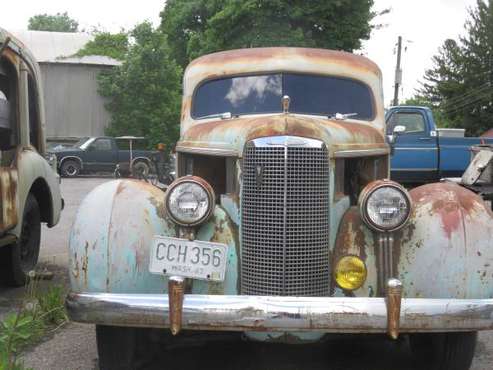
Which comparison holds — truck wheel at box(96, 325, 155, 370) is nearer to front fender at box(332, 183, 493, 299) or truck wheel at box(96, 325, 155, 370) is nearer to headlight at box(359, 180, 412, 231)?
front fender at box(332, 183, 493, 299)

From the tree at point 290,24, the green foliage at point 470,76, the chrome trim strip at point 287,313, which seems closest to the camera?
the chrome trim strip at point 287,313

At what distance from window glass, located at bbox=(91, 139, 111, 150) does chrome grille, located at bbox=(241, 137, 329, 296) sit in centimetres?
2223

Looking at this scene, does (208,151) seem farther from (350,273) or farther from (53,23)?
(53,23)

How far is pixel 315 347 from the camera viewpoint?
4.86 metres

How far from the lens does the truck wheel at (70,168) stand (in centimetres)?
2459

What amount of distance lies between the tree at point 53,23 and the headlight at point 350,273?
78.7m

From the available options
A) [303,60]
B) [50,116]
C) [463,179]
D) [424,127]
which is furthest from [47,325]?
[50,116]

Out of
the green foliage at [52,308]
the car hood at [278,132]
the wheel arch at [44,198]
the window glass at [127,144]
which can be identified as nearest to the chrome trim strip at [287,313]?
the car hood at [278,132]

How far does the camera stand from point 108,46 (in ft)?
113

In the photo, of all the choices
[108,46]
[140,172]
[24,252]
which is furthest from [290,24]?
[24,252]

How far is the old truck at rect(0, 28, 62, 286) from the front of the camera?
6.00 meters

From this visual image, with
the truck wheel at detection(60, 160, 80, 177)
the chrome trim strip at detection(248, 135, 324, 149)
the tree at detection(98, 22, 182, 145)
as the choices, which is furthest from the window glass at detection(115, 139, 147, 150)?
the chrome trim strip at detection(248, 135, 324, 149)

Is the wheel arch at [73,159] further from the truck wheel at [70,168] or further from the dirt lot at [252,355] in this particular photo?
the dirt lot at [252,355]

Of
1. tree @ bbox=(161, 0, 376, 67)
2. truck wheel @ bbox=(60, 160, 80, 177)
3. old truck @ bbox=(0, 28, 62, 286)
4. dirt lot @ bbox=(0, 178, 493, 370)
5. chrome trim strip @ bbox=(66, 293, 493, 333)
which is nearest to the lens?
chrome trim strip @ bbox=(66, 293, 493, 333)
